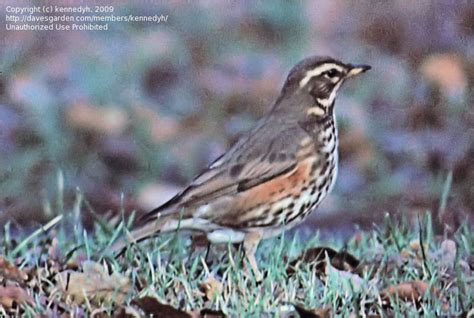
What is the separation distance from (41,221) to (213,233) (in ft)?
1.76

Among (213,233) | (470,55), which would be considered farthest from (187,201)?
(470,55)

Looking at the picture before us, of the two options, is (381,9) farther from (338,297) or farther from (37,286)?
(37,286)

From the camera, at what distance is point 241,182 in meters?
2.50

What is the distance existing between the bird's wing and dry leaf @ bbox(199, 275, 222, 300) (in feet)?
0.89

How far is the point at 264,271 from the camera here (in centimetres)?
241

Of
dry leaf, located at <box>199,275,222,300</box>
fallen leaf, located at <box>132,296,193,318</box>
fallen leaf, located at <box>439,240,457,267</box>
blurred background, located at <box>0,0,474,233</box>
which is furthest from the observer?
blurred background, located at <box>0,0,474,233</box>

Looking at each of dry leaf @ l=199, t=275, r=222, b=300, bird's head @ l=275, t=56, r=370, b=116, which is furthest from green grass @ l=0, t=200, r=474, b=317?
bird's head @ l=275, t=56, r=370, b=116

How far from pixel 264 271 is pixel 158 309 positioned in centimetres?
39

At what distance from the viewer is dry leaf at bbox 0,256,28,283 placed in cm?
232

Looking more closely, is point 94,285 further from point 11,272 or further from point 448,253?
point 448,253

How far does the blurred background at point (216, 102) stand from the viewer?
8.43ft

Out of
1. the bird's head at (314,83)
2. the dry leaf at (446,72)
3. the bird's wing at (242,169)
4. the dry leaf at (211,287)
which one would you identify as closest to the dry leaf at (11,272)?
the bird's wing at (242,169)

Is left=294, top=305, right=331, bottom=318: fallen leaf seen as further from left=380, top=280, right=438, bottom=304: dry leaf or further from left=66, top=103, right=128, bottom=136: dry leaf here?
left=66, top=103, right=128, bottom=136: dry leaf

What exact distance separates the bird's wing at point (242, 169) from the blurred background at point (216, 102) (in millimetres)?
50
